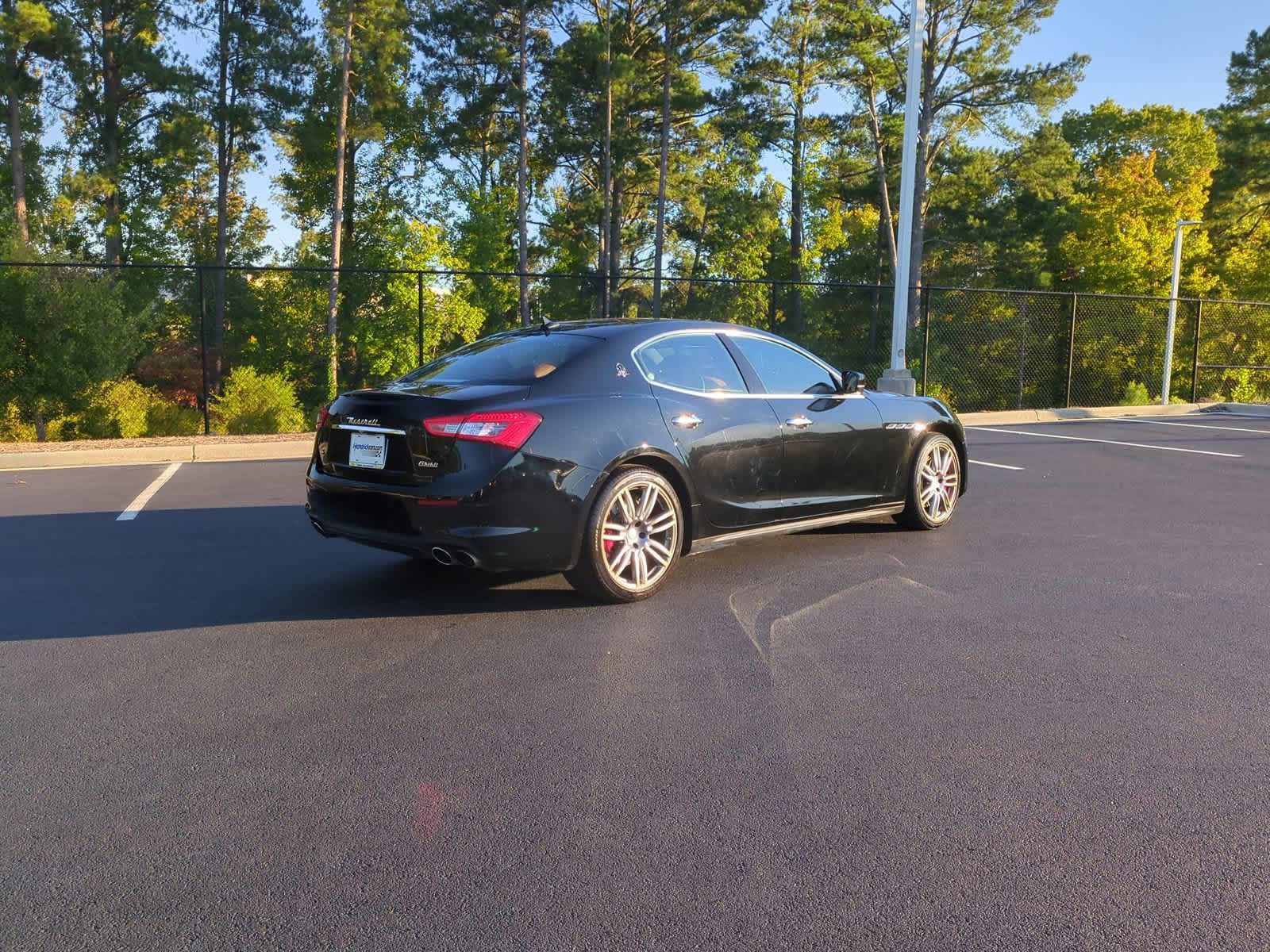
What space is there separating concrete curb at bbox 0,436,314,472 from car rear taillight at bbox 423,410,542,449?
7920 mm

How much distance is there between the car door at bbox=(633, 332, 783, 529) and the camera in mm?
6129

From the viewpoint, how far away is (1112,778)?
3545 millimetres

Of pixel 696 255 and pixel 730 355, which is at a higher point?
pixel 696 255

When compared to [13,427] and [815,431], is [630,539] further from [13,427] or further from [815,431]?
[13,427]

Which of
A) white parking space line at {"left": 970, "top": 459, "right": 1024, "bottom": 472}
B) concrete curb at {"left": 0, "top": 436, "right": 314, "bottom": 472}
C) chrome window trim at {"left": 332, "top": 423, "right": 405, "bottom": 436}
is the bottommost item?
concrete curb at {"left": 0, "top": 436, "right": 314, "bottom": 472}

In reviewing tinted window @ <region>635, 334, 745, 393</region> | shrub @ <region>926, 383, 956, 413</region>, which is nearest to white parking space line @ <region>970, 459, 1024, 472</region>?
tinted window @ <region>635, 334, 745, 393</region>

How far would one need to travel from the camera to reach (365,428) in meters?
5.73

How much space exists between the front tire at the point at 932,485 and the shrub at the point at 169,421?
15.5m

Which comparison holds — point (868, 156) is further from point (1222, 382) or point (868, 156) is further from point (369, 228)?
point (369, 228)

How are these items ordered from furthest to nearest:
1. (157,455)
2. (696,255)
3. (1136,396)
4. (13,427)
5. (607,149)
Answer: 1. (696,255)
2. (607,149)
3. (1136,396)
4. (13,427)
5. (157,455)

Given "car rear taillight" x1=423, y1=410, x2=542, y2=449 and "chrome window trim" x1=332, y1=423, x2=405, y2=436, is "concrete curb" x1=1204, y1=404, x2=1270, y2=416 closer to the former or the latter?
"car rear taillight" x1=423, y1=410, x2=542, y2=449

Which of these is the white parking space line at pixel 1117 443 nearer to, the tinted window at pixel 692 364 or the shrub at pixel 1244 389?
the tinted window at pixel 692 364

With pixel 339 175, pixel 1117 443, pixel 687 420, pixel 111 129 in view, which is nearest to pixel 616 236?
pixel 339 175

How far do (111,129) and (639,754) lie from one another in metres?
40.9
